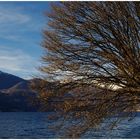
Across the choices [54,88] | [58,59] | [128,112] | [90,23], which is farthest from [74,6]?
[128,112]

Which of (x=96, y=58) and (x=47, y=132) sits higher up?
(x=96, y=58)

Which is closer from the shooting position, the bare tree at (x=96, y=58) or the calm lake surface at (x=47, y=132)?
the bare tree at (x=96, y=58)

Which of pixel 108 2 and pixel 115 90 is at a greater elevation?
pixel 108 2

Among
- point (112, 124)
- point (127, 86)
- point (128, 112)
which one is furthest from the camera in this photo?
point (112, 124)

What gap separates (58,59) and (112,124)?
315 cm

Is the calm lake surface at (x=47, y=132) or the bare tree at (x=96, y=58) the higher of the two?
the bare tree at (x=96, y=58)

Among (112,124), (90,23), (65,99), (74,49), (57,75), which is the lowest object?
(112,124)

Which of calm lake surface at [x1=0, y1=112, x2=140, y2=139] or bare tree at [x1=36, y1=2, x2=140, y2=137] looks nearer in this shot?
bare tree at [x1=36, y1=2, x2=140, y2=137]

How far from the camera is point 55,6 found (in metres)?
13.4

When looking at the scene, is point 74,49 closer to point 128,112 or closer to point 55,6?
point 55,6

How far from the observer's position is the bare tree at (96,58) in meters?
11.8

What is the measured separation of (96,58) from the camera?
492 inches

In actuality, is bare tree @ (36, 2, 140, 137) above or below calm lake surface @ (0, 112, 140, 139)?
above

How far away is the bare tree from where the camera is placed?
11.8 metres
